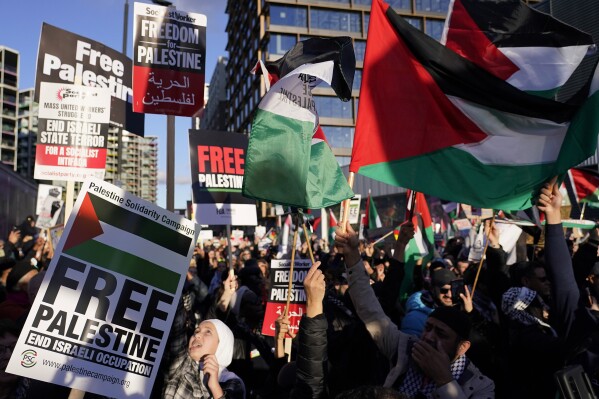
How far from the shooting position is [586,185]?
10766 mm

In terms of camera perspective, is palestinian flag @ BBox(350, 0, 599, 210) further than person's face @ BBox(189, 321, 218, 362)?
Yes

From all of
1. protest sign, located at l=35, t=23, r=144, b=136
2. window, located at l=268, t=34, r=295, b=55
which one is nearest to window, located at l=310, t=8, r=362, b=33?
window, located at l=268, t=34, r=295, b=55

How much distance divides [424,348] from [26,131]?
105 meters

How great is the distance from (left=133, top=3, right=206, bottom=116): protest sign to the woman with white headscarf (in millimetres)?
3976

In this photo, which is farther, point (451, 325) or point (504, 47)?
point (504, 47)

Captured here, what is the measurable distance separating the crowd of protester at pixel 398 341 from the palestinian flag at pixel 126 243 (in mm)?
424

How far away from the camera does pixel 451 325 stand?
287 centimetres

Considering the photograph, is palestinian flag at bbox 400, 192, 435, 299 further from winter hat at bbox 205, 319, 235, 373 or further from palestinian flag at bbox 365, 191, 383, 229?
winter hat at bbox 205, 319, 235, 373

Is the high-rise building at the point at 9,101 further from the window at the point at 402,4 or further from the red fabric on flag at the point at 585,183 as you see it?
the red fabric on flag at the point at 585,183

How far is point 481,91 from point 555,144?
0.68 metres

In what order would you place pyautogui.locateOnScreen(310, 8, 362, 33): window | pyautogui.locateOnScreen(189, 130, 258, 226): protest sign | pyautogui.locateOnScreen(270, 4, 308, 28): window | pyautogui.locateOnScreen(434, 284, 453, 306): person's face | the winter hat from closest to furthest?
the winter hat
pyautogui.locateOnScreen(434, 284, 453, 306): person's face
pyautogui.locateOnScreen(189, 130, 258, 226): protest sign
pyautogui.locateOnScreen(270, 4, 308, 28): window
pyautogui.locateOnScreen(310, 8, 362, 33): window

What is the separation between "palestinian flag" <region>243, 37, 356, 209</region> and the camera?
13.1 ft

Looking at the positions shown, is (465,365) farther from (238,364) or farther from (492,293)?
(492,293)

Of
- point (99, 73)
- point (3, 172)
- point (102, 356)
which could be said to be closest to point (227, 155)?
point (99, 73)
